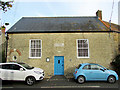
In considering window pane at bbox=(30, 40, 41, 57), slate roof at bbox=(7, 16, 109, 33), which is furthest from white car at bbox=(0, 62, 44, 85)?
slate roof at bbox=(7, 16, 109, 33)

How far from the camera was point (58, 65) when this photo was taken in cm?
1127

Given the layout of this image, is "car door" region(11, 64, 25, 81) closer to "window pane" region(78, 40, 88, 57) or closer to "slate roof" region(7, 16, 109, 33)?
"slate roof" region(7, 16, 109, 33)

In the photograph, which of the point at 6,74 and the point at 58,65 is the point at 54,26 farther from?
the point at 6,74

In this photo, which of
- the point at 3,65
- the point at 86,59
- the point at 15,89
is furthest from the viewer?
the point at 86,59

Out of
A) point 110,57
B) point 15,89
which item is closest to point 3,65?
point 15,89

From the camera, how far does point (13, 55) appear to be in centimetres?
1140

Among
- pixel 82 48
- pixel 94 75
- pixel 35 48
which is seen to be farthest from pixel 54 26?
pixel 94 75

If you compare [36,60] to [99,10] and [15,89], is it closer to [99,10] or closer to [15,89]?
[15,89]

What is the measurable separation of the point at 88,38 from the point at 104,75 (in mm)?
4626

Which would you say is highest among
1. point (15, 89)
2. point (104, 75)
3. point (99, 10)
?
point (99, 10)

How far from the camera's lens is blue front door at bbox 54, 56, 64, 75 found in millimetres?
11203

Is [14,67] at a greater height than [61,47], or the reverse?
[61,47]

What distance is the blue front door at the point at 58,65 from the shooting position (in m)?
11.2

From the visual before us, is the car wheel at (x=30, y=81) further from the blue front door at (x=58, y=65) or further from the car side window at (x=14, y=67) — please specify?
the blue front door at (x=58, y=65)
